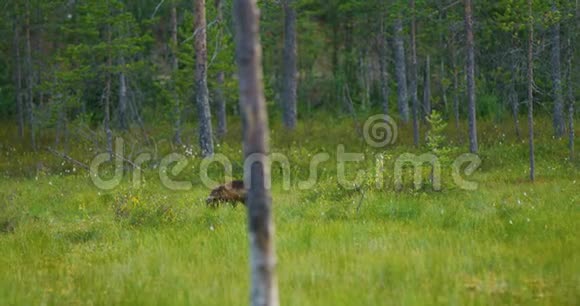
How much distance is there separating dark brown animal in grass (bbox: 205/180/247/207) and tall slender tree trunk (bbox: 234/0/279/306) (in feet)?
24.2

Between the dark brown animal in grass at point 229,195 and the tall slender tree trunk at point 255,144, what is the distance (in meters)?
7.39

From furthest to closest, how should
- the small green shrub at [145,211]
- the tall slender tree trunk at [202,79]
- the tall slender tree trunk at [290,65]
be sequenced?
the tall slender tree trunk at [290,65] → the tall slender tree trunk at [202,79] → the small green shrub at [145,211]

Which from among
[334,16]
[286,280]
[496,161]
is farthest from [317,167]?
[334,16]

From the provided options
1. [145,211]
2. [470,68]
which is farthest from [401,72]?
[145,211]

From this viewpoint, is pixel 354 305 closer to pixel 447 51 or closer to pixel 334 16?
pixel 447 51

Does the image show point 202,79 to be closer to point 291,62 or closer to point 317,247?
point 291,62

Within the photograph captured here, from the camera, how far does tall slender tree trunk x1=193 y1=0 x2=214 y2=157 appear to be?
58.4 feet

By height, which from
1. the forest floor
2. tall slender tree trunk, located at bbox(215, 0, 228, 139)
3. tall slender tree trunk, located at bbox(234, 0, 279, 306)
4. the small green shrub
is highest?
tall slender tree trunk, located at bbox(215, 0, 228, 139)

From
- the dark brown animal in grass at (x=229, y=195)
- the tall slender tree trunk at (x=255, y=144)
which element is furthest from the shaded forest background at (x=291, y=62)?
the tall slender tree trunk at (x=255, y=144)

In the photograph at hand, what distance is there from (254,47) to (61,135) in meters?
25.3

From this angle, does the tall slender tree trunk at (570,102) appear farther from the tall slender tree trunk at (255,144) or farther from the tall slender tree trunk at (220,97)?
the tall slender tree trunk at (255,144)

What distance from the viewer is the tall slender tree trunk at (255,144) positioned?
14.8 feet

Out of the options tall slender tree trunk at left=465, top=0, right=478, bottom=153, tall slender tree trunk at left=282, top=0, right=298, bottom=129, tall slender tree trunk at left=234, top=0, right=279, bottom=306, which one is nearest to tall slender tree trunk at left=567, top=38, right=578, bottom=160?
tall slender tree trunk at left=465, top=0, right=478, bottom=153

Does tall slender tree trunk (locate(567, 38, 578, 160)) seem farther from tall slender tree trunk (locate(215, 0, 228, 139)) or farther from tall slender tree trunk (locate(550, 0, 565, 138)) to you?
tall slender tree trunk (locate(215, 0, 228, 139))
